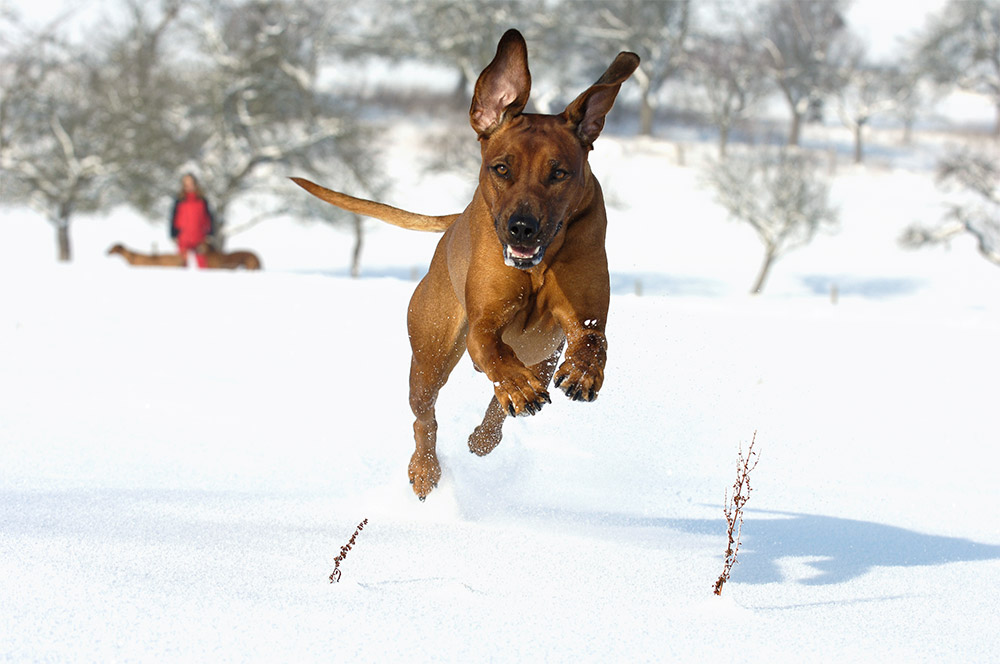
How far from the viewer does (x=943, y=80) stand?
39.9 m

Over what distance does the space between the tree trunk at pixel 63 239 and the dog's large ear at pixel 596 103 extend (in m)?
21.7

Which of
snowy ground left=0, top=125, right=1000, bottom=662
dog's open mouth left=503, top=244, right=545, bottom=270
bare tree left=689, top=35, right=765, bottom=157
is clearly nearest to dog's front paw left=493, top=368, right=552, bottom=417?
dog's open mouth left=503, top=244, right=545, bottom=270

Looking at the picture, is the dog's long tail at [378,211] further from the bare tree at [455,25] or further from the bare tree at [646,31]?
the bare tree at [646,31]

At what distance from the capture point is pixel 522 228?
3.42m

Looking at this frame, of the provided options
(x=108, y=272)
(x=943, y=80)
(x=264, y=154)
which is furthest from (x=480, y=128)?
(x=943, y=80)

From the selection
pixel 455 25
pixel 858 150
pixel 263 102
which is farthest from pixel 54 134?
pixel 858 150

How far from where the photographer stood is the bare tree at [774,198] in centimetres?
2923

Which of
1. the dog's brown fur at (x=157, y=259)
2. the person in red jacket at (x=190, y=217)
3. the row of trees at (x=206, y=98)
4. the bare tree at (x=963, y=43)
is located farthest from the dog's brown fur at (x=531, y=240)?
the bare tree at (x=963, y=43)

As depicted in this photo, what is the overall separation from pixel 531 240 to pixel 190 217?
11077 millimetres

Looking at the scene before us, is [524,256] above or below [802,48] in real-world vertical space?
below

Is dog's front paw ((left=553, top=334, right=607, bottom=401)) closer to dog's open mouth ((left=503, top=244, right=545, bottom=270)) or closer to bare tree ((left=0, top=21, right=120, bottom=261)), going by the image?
dog's open mouth ((left=503, top=244, right=545, bottom=270))

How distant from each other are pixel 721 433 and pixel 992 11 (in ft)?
128

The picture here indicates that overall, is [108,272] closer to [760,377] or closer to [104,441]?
[104,441]

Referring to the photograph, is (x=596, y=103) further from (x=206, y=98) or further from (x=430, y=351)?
(x=206, y=98)
